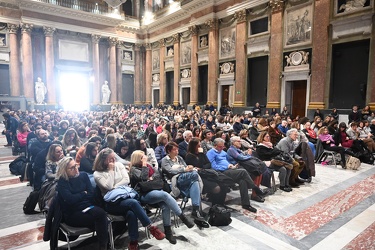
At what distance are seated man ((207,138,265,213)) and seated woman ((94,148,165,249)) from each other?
1693 mm

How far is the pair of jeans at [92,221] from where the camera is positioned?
2869 millimetres

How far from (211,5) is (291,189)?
602 inches

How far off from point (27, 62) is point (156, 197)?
20.9m

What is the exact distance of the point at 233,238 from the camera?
3422 millimetres

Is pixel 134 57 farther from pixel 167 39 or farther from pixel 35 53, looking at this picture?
pixel 35 53

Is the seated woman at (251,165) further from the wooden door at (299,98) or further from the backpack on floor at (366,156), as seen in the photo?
the wooden door at (299,98)

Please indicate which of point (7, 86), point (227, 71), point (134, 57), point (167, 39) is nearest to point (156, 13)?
point (167, 39)

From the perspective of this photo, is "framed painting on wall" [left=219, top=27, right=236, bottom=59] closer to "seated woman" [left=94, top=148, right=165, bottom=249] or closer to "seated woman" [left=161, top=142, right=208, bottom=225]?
"seated woman" [left=161, top=142, right=208, bottom=225]

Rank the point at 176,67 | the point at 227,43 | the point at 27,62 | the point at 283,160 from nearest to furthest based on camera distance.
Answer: the point at 283,160 → the point at 227,43 → the point at 27,62 → the point at 176,67

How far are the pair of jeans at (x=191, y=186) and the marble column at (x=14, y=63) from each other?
20.8m

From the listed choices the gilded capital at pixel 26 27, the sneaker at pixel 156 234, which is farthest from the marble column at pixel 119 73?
the sneaker at pixel 156 234

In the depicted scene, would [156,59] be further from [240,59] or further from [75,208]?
[75,208]

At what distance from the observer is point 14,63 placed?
19.3 meters

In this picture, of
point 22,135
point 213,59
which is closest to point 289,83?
point 213,59
